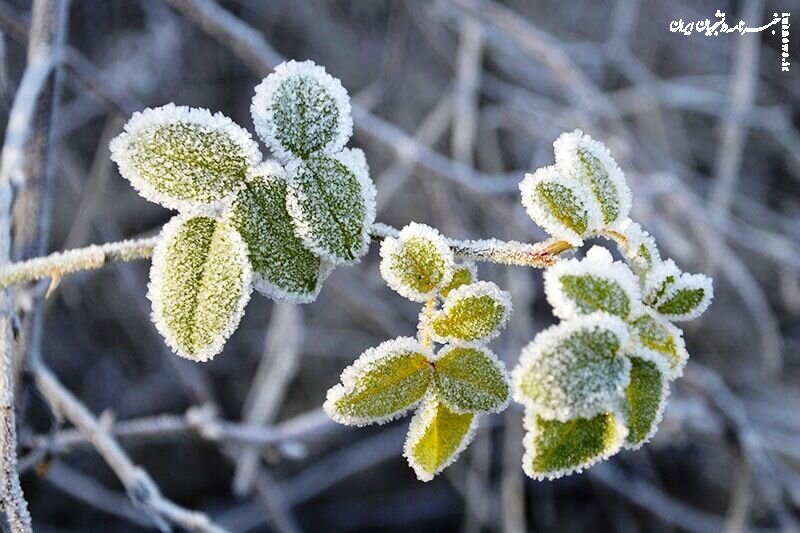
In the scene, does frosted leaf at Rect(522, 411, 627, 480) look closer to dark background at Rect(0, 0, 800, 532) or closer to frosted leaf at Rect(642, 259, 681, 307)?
frosted leaf at Rect(642, 259, 681, 307)

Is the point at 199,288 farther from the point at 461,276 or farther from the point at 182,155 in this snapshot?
the point at 461,276

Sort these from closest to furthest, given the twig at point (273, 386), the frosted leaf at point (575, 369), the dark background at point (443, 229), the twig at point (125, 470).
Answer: the frosted leaf at point (575, 369)
the twig at point (125, 470)
the twig at point (273, 386)
the dark background at point (443, 229)

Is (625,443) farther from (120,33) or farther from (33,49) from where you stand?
(120,33)

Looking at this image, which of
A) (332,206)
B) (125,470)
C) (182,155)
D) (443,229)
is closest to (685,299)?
(332,206)

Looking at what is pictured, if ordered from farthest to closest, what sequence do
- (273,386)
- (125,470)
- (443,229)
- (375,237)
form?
(443,229) → (273,386) → (125,470) → (375,237)

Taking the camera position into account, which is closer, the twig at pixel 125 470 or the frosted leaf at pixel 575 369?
the frosted leaf at pixel 575 369

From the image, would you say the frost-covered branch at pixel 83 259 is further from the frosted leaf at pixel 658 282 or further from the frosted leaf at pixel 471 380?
the frosted leaf at pixel 658 282

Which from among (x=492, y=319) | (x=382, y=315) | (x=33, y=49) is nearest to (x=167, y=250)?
(x=492, y=319)

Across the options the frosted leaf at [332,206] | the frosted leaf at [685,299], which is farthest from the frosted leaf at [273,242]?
the frosted leaf at [685,299]
